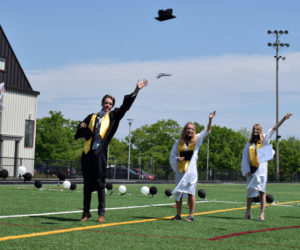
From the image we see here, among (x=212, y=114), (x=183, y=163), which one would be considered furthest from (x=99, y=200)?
(x=212, y=114)

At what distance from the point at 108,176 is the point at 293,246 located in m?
39.6

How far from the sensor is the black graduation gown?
8.99 metres

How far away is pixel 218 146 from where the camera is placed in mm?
91875

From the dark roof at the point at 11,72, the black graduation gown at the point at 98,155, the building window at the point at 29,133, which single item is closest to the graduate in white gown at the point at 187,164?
the black graduation gown at the point at 98,155

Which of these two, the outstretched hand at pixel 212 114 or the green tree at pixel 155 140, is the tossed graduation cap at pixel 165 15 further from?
the green tree at pixel 155 140

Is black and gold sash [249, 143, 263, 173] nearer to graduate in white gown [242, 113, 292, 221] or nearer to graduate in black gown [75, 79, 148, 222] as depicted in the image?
graduate in white gown [242, 113, 292, 221]

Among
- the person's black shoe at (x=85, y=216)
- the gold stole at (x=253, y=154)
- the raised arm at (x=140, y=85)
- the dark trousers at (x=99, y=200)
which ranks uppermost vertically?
the raised arm at (x=140, y=85)

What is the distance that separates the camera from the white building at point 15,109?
129 feet

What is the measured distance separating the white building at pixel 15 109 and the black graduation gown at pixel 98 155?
30923 millimetres

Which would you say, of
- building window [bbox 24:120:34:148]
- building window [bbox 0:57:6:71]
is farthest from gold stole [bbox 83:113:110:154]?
building window [bbox 24:120:34:148]

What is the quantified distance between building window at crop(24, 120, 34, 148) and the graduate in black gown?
109 feet

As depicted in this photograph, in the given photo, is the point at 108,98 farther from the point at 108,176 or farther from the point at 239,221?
the point at 108,176

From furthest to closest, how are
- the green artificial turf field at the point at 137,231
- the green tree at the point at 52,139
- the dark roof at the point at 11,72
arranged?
1. the green tree at the point at 52,139
2. the dark roof at the point at 11,72
3. the green artificial turf field at the point at 137,231

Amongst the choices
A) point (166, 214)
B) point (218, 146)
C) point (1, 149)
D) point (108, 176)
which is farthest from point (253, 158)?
point (218, 146)
